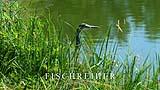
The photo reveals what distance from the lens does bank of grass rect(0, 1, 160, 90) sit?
16.2 ft

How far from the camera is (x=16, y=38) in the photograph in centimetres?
592

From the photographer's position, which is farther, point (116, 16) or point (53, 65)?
point (116, 16)

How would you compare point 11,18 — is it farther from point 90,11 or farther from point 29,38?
point 90,11

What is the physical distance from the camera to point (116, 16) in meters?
16.6

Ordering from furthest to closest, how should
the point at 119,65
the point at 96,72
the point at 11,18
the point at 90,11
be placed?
the point at 90,11 → the point at 11,18 → the point at 119,65 → the point at 96,72

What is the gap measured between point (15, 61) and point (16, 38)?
41cm

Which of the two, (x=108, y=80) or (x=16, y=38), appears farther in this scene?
(x=16, y=38)

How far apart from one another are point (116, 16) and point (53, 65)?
1121 centimetres

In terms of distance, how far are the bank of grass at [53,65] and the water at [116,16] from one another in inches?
167

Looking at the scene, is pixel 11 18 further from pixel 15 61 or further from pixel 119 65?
pixel 119 65

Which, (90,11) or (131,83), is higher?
(131,83)

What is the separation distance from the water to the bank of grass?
425 cm

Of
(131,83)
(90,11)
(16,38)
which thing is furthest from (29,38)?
(90,11)

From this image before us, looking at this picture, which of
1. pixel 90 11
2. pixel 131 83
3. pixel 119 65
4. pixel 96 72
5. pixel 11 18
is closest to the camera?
pixel 131 83
